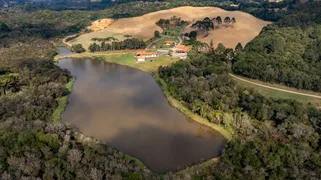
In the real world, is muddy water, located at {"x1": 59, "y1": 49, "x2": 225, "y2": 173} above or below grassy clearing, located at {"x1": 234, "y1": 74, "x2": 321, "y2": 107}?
below

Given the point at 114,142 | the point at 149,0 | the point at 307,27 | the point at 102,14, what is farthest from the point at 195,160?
the point at 149,0

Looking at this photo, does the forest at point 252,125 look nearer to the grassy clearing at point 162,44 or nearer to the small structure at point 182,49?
the small structure at point 182,49

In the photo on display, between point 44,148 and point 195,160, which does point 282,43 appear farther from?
point 44,148

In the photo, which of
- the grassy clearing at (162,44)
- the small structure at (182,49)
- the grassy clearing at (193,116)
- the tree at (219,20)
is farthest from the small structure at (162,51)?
the tree at (219,20)

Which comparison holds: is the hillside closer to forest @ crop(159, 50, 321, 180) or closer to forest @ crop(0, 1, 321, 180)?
forest @ crop(0, 1, 321, 180)

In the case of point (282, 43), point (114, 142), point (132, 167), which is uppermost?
point (282, 43)

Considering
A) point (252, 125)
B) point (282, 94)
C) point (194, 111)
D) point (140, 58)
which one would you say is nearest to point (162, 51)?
point (140, 58)

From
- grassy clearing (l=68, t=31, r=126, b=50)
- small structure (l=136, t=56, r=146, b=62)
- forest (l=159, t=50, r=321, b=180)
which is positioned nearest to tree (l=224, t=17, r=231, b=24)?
grassy clearing (l=68, t=31, r=126, b=50)
